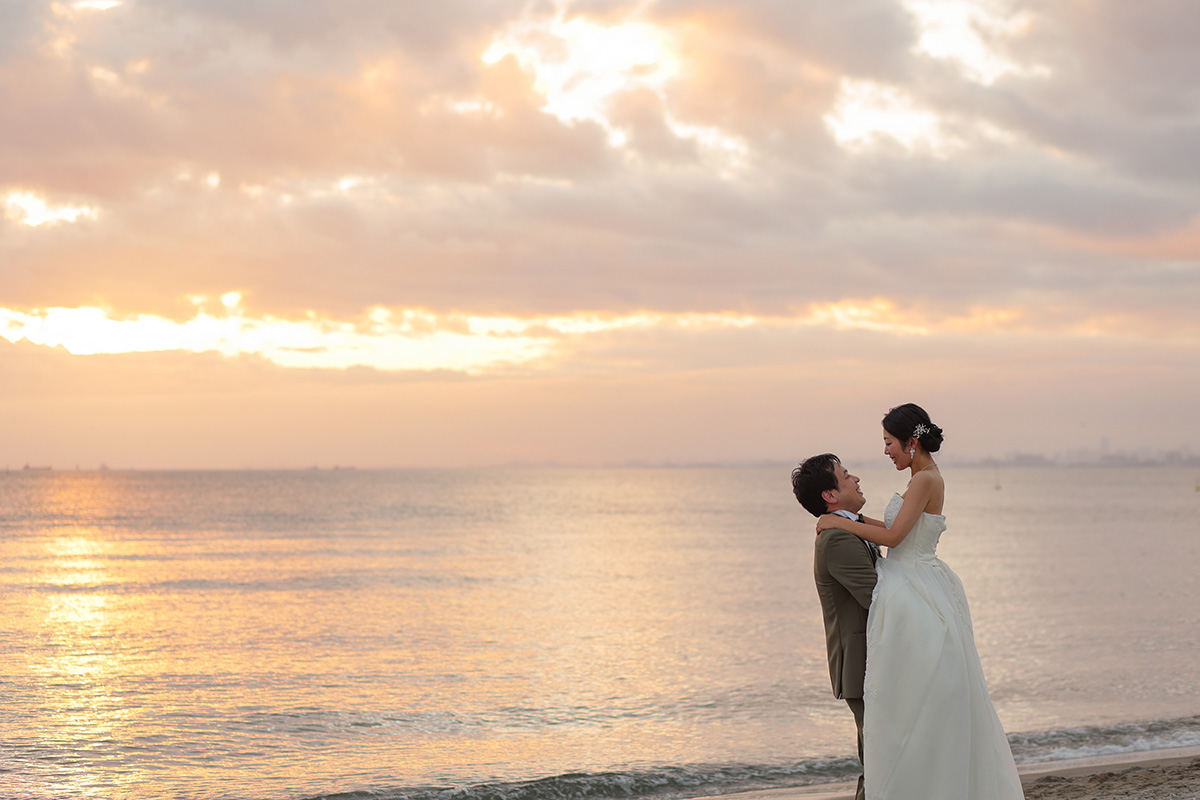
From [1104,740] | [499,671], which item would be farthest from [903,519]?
[499,671]

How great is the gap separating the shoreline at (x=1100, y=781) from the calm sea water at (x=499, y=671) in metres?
0.74

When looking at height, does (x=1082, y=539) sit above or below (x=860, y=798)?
below

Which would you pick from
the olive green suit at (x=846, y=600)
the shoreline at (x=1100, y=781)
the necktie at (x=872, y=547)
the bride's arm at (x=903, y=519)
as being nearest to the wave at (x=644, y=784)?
the shoreline at (x=1100, y=781)

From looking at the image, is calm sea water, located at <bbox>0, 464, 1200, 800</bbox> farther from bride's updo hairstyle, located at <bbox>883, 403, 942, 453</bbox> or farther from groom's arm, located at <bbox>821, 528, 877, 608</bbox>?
bride's updo hairstyle, located at <bbox>883, 403, 942, 453</bbox>

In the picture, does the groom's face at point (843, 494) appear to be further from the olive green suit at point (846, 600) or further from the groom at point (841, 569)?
the olive green suit at point (846, 600)

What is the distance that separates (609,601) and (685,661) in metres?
8.35

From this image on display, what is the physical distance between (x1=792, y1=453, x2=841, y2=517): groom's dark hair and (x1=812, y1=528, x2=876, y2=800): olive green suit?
171 mm

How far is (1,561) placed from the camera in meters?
36.0

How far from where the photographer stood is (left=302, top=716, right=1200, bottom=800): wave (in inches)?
370

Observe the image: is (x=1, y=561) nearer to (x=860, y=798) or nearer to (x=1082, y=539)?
→ (x=860, y=798)

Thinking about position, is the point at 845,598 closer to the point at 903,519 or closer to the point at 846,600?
the point at 846,600

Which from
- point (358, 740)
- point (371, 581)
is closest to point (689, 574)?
point (371, 581)

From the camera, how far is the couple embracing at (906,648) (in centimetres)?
540

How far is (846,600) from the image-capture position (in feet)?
18.4
